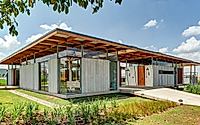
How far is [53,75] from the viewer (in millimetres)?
17078

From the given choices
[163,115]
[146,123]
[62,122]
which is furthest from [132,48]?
[62,122]

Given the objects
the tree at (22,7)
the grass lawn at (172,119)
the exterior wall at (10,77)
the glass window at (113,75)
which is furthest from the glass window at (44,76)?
the tree at (22,7)

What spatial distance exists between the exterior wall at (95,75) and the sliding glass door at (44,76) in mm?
3500

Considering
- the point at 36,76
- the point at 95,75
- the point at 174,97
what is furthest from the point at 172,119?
the point at 36,76

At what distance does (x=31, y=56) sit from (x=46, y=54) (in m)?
3.51

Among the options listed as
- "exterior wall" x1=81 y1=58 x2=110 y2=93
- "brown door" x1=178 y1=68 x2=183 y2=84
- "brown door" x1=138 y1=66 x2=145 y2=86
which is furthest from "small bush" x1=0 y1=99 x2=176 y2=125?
"brown door" x1=178 y1=68 x2=183 y2=84

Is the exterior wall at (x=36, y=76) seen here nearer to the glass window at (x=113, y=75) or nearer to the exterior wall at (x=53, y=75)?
the exterior wall at (x=53, y=75)

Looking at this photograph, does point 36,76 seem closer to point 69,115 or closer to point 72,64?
point 72,64

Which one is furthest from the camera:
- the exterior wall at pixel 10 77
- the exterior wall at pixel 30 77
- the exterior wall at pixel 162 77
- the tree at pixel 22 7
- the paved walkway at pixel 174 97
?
the exterior wall at pixel 10 77

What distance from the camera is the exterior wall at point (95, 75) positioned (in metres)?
16.4

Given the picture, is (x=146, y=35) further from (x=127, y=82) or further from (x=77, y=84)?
(x=77, y=84)

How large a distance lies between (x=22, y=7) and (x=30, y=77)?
63.1 feet

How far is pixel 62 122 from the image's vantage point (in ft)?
25.6

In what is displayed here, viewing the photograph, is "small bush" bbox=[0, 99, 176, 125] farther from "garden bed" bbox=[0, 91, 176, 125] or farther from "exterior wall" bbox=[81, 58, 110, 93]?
"exterior wall" bbox=[81, 58, 110, 93]
